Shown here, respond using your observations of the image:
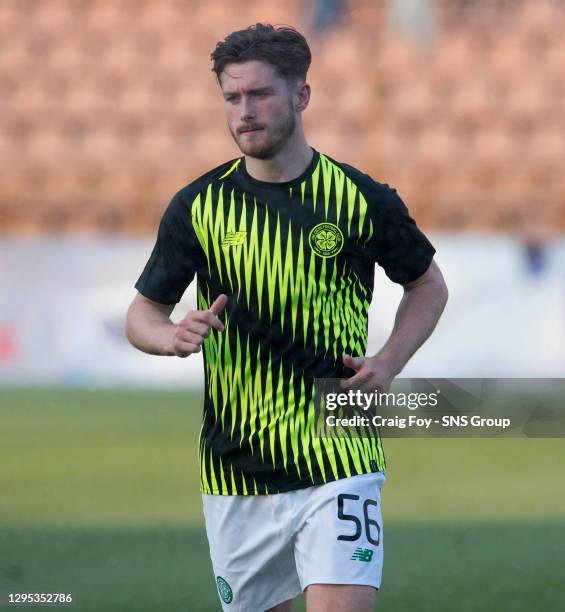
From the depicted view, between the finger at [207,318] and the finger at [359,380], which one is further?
the finger at [359,380]

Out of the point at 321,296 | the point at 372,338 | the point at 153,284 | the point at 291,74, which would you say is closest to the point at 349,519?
the point at 321,296

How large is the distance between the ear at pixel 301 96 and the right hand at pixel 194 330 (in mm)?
665

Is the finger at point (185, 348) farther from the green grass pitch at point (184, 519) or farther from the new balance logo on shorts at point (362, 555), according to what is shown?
the green grass pitch at point (184, 519)

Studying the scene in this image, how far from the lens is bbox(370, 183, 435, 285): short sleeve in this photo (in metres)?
3.70

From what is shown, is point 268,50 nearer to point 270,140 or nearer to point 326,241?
point 270,140

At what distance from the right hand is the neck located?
0.49 meters

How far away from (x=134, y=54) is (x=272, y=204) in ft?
60.1

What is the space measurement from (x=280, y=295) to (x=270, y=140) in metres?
0.42

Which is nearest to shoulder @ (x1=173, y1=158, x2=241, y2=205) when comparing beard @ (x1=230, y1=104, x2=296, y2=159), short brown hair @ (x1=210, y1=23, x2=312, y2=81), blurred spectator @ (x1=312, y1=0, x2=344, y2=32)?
beard @ (x1=230, y1=104, x2=296, y2=159)

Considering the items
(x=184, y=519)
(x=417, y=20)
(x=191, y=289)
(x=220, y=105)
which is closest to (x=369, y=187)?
(x=184, y=519)

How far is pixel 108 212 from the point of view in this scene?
18.6m

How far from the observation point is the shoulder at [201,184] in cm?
374

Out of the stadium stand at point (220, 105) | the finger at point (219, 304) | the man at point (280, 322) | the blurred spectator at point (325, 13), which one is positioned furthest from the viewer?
the blurred spectator at point (325, 13)

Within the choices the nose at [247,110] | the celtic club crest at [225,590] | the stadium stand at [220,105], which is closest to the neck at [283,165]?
the nose at [247,110]
